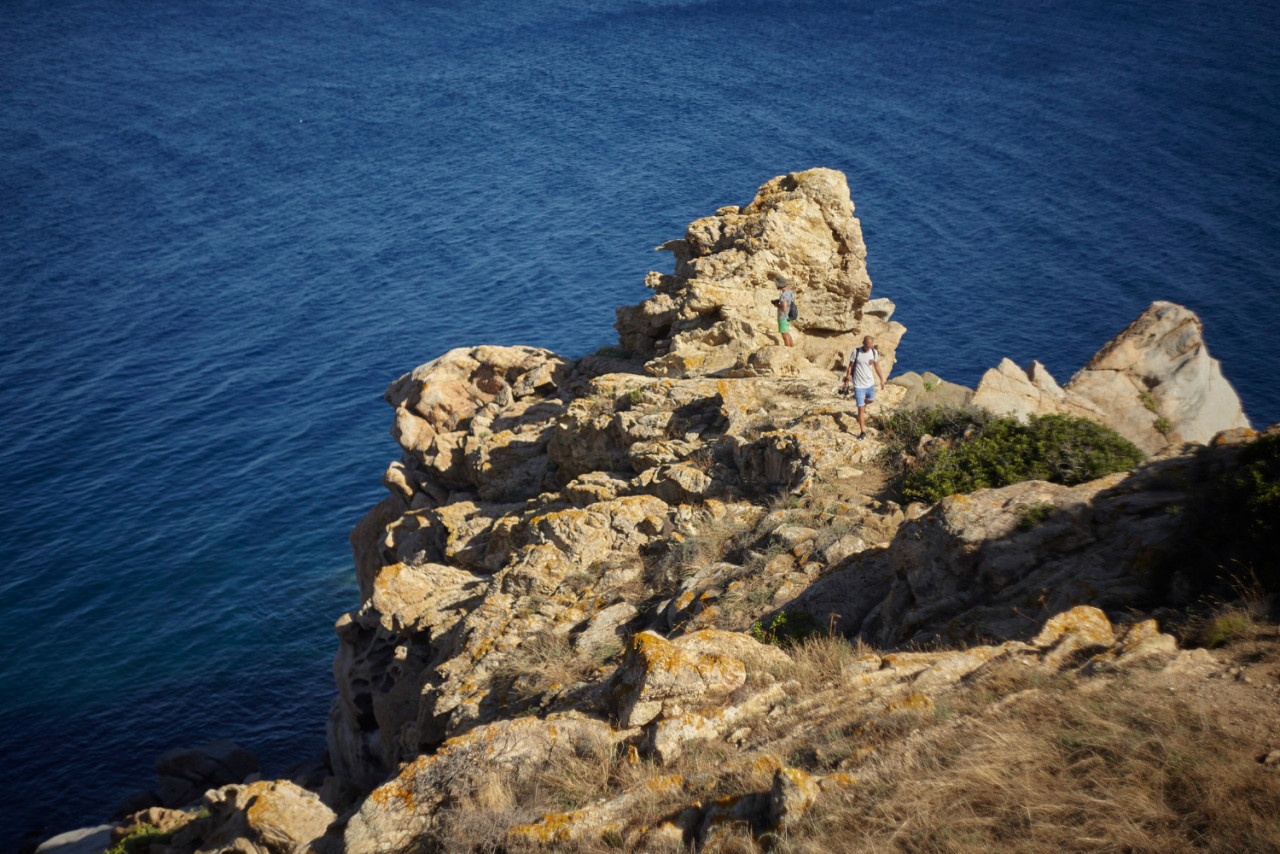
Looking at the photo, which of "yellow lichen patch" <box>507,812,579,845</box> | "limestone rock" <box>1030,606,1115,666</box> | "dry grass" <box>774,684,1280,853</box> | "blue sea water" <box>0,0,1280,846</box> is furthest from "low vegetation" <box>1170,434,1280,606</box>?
"blue sea water" <box>0,0,1280,846</box>

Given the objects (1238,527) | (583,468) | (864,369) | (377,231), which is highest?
(1238,527)

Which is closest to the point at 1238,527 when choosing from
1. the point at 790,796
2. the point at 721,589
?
the point at 790,796

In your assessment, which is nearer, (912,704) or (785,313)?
(912,704)

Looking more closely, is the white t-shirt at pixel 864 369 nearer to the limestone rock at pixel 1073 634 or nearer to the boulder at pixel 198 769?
the limestone rock at pixel 1073 634

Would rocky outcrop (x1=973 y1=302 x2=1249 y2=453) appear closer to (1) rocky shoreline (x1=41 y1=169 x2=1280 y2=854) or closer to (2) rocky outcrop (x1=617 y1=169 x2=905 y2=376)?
(1) rocky shoreline (x1=41 y1=169 x2=1280 y2=854)

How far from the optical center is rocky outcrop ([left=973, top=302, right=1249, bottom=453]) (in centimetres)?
2497

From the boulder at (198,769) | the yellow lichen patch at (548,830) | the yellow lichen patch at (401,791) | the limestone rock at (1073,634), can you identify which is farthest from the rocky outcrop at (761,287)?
the boulder at (198,769)

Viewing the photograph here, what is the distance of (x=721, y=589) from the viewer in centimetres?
1415

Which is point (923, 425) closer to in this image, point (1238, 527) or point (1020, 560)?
point (1020, 560)

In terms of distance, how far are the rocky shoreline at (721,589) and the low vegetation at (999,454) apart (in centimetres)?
76

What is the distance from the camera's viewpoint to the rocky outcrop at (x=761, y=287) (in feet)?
84.6

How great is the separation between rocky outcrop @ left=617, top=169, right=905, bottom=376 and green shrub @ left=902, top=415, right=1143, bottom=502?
357 inches

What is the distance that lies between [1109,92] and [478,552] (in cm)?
8996

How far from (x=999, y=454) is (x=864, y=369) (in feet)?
10.9
